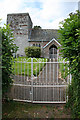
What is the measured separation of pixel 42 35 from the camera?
17.7 meters

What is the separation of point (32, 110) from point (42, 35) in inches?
620

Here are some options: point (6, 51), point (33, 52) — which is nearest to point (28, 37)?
point (33, 52)

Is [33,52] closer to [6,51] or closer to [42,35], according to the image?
[42,35]

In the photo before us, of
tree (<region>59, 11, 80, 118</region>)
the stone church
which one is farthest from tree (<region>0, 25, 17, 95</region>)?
the stone church

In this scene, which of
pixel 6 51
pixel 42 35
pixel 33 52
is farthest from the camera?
pixel 42 35

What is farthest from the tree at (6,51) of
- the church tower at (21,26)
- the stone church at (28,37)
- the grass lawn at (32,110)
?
the church tower at (21,26)

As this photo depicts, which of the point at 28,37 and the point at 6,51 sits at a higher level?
the point at 28,37

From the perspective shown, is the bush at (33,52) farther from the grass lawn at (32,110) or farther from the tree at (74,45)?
the tree at (74,45)


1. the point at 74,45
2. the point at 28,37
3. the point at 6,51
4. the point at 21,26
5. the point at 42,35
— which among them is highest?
the point at 21,26

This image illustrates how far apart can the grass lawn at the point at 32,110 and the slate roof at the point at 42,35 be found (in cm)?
1458

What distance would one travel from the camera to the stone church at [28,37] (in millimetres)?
15844

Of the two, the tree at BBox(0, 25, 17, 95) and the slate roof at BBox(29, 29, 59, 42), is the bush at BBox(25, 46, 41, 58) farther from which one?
the tree at BBox(0, 25, 17, 95)

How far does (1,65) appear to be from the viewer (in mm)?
2506

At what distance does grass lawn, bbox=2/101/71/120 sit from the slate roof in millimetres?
14581
